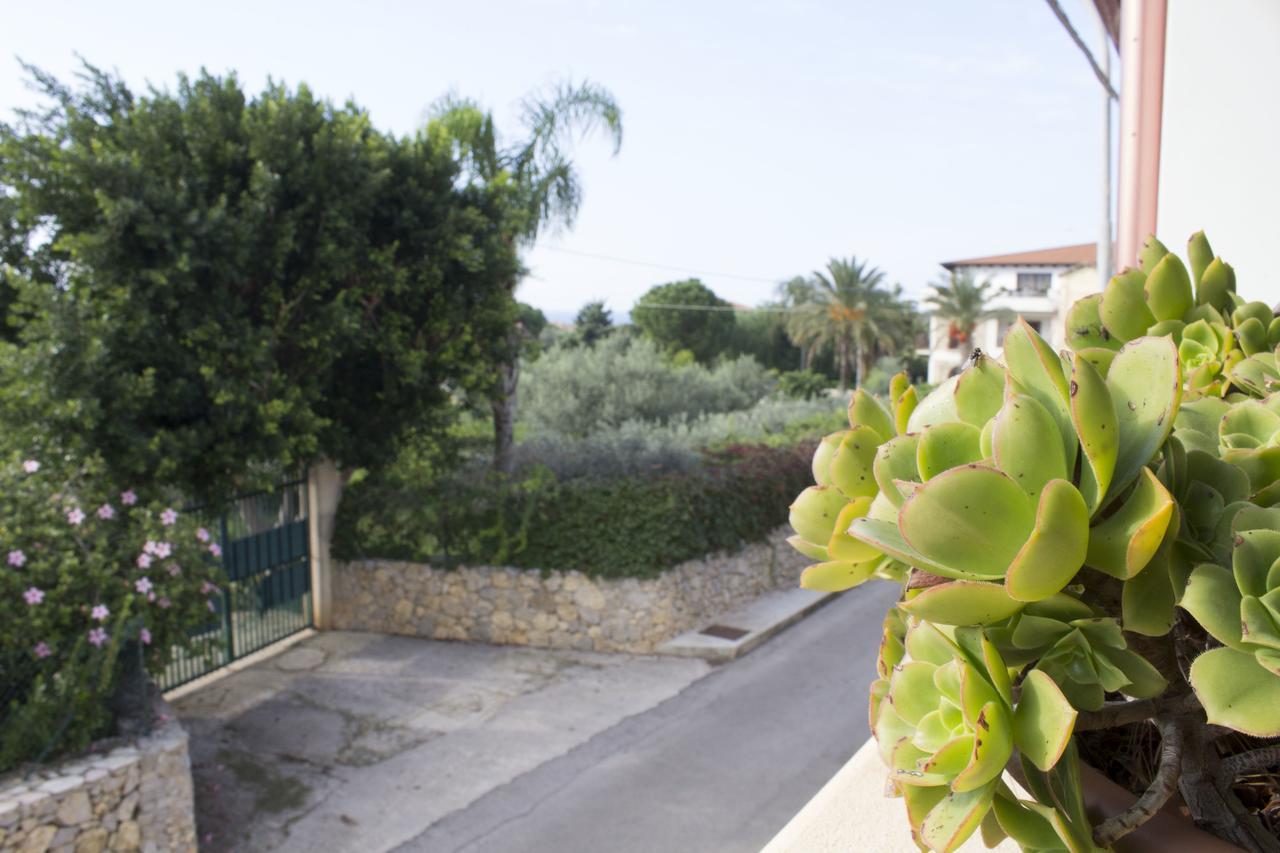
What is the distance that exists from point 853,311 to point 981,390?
35294mm

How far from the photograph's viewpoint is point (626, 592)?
955 cm

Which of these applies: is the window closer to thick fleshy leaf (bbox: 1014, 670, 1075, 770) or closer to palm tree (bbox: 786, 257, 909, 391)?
palm tree (bbox: 786, 257, 909, 391)

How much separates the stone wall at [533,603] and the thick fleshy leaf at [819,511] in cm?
863

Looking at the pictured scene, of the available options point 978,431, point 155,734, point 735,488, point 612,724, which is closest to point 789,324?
point 735,488

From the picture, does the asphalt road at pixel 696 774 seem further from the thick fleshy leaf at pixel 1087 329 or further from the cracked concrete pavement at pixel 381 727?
the thick fleshy leaf at pixel 1087 329

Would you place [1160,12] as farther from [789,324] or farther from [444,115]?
[789,324]

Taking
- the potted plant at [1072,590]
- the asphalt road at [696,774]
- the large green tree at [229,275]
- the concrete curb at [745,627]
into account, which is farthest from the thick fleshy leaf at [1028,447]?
the concrete curb at [745,627]

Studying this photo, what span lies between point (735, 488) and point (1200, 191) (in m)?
8.69

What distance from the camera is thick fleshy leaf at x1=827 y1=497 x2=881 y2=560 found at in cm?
87

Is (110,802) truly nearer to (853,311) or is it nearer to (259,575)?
(259,575)

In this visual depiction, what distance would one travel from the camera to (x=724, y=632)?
32.4 ft

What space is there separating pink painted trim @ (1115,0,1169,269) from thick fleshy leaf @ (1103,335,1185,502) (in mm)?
1994

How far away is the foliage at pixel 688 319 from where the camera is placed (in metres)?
39.2

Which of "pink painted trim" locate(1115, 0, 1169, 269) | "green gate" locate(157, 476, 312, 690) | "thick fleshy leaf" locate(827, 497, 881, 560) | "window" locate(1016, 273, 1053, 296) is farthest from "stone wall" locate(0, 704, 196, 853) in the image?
"window" locate(1016, 273, 1053, 296)
